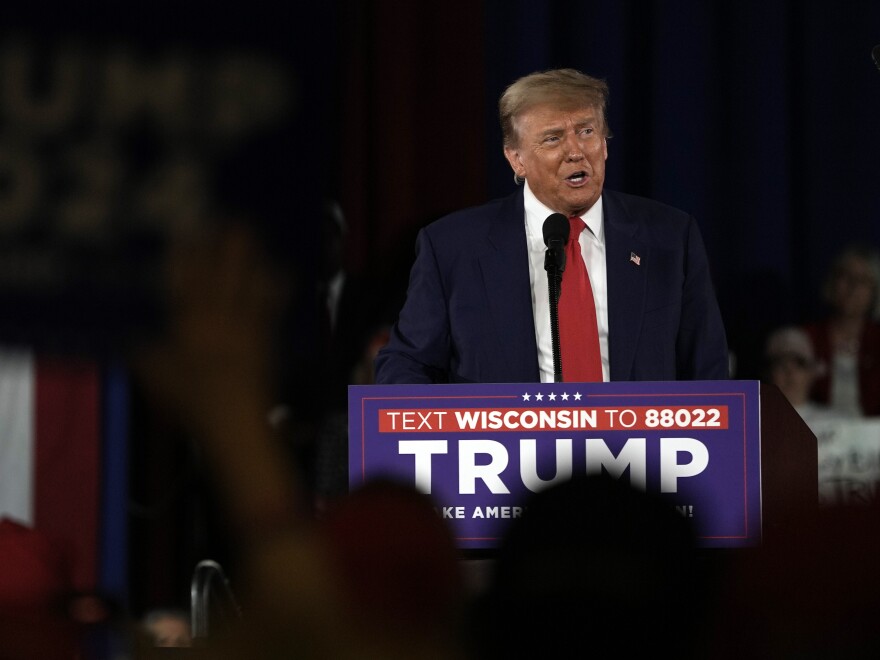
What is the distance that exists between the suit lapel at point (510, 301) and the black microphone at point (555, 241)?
0.29 meters

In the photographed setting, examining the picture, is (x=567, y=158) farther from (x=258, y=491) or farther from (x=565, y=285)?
(x=258, y=491)

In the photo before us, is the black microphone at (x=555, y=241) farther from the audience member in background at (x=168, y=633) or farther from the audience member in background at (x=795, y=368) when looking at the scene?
the audience member in background at (x=795, y=368)

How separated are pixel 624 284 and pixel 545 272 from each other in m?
0.15

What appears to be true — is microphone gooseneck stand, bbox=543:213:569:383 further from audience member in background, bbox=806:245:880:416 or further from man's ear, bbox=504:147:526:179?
audience member in background, bbox=806:245:880:416

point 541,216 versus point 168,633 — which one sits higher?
point 541,216

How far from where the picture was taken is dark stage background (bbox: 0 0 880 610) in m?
4.45

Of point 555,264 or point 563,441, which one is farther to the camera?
point 555,264

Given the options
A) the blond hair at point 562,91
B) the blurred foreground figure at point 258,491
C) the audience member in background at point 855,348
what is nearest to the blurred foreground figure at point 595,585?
the blurred foreground figure at point 258,491

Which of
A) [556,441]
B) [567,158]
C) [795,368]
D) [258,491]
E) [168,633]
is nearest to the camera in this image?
[258,491]

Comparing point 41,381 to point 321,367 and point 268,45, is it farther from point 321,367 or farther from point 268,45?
point 268,45

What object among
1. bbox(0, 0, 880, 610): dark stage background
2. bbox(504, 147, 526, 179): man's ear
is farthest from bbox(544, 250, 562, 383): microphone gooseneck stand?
bbox(0, 0, 880, 610): dark stage background

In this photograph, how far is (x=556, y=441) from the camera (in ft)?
6.15

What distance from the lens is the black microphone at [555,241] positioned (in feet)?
7.31

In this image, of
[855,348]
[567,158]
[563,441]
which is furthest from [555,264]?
[855,348]
